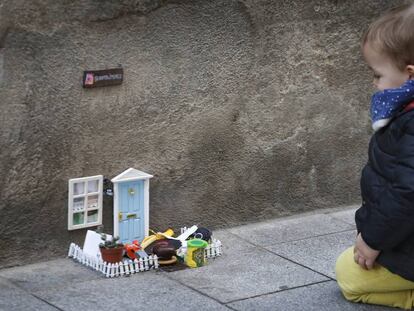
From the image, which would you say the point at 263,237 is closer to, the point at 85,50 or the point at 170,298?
the point at 170,298

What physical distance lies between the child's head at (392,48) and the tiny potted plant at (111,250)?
1.48 metres

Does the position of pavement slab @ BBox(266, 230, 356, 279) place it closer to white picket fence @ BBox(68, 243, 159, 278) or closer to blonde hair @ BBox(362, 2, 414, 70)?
white picket fence @ BBox(68, 243, 159, 278)

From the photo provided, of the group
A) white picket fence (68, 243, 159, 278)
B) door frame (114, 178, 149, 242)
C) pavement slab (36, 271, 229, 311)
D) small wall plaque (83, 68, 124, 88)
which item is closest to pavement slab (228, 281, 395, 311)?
pavement slab (36, 271, 229, 311)

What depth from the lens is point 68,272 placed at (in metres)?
4.86

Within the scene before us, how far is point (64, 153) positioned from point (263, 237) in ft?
4.06

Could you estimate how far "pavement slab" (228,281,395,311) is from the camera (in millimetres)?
4504

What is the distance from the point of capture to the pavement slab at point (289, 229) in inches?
214

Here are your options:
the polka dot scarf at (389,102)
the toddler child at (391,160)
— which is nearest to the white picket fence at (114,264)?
the toddler child at (391,160)

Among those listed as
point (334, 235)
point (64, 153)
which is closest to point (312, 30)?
point (334, 235)

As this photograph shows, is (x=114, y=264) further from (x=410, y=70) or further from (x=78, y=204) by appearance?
(x=410, y=70)

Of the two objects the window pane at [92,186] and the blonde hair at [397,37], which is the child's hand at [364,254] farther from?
the window pane at [92,186]

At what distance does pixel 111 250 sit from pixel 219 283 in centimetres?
54

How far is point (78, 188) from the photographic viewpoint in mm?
4984

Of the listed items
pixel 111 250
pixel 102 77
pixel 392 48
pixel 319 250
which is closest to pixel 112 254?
pixel 111 250
